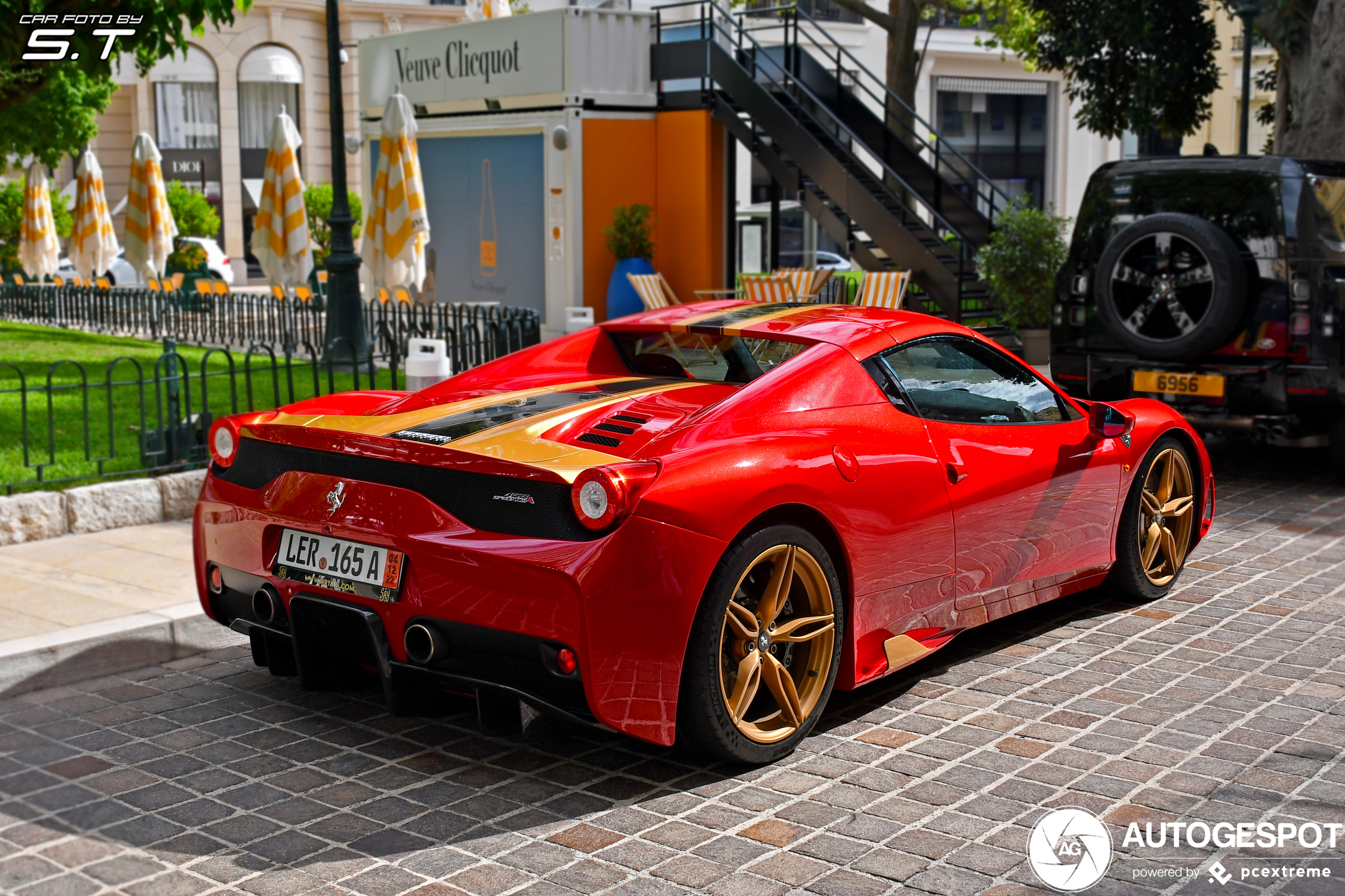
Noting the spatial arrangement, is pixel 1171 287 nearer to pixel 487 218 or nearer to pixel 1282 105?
pixel 1282 105

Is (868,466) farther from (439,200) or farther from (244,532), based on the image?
(439,200)

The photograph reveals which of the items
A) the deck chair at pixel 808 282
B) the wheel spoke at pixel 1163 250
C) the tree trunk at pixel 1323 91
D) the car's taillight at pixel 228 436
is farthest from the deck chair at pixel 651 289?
the car's taillight at pixel 228 436

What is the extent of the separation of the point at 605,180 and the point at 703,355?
15462 millimetres

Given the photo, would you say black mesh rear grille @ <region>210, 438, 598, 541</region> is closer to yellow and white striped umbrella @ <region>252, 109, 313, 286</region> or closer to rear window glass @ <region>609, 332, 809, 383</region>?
rear window glass @ <region>609, 332, 809, 383</region>

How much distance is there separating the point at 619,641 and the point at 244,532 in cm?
159

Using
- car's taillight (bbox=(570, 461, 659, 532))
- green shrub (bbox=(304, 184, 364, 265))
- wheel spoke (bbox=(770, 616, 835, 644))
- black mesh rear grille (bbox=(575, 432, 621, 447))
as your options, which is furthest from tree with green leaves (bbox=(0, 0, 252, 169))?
green shrub (bbox=(304, 184, 364, 265))

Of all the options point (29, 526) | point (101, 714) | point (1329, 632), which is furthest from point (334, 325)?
point (1329, 632)

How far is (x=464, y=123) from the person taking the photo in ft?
72.2

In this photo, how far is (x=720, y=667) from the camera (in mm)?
4316

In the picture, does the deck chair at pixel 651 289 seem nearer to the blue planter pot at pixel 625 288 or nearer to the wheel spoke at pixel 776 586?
the blue planter pot at pixel 625 288

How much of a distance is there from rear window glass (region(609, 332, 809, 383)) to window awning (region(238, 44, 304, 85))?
3890 cm

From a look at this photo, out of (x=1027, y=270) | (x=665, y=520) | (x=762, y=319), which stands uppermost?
(x=1027, y=270)

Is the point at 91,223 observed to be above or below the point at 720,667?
above

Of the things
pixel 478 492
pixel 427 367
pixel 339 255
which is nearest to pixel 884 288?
pixel 339 255
